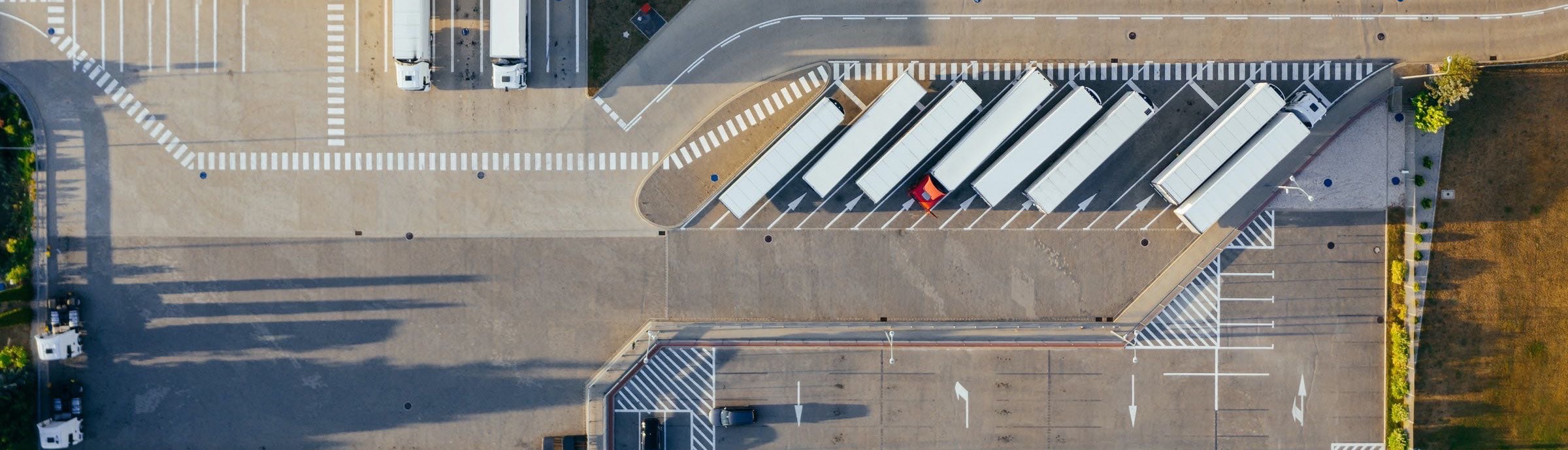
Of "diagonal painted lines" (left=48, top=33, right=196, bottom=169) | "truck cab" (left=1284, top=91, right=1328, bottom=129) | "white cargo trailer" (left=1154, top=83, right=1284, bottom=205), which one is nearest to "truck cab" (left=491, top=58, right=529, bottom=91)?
"diagonal painted lines" (left=48, top=33, right=196, bottom=169)

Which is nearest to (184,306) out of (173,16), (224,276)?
(224,276)

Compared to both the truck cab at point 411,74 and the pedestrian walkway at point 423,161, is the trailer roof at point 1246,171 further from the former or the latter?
the truck cab at point 411,74

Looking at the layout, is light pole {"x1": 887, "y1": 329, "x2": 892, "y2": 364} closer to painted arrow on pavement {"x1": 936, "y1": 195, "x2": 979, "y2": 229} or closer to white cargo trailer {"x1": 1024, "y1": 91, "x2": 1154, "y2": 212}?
painted arrow on pavement {"x1": 936, "y1": 195, "x2": 979, "y2": 229}

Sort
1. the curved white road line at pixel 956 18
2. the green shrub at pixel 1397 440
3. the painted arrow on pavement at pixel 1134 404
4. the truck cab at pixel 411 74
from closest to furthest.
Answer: the truck cab at pixel 411 74, the curved white road line at pixel 956 18, the green shrub at pixel 1397 440, the painted arrow on pavement at pixel 1134 404

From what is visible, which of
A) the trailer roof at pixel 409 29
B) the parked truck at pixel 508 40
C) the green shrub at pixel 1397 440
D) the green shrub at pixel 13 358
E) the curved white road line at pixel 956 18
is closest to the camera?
the trailer roof at pixel 409 29

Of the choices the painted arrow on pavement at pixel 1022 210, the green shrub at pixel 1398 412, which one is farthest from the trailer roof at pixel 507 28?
the green shrub at pixel 1398 412

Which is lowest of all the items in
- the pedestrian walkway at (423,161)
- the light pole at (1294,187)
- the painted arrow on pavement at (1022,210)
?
the painted arrow on pavement at (1022,210)
